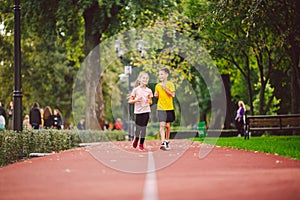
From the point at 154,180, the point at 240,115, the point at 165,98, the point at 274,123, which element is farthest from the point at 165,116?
the point at 240,115

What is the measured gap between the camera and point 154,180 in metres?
8.28

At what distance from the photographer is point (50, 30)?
27.6 m

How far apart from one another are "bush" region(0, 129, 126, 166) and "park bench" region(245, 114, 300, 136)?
244 inches

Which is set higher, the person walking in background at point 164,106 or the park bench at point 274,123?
the person walking in background at point 164,106

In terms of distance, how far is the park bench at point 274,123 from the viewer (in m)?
22.2

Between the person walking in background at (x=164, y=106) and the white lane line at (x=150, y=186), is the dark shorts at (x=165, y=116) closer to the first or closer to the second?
the person walking in background at (x=164, y=106)

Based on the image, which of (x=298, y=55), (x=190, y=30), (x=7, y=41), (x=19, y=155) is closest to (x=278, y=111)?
(x=190, y=30)

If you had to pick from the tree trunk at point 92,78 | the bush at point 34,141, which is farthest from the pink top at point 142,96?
the tree trunk at point 92,78

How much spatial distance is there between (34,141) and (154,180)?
24.8 ft

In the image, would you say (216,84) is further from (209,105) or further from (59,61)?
(59,61)

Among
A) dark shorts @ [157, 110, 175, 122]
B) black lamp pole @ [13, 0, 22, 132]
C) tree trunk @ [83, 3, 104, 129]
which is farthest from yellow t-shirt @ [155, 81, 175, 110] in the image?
tree trunk @ [83, 3, 104, 129]

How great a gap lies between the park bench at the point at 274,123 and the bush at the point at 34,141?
6.20 m

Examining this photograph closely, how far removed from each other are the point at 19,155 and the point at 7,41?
1086 inches

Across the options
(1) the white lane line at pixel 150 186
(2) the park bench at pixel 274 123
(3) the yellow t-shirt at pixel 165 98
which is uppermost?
(3) the yellow t-shirt at pixel 165 98
